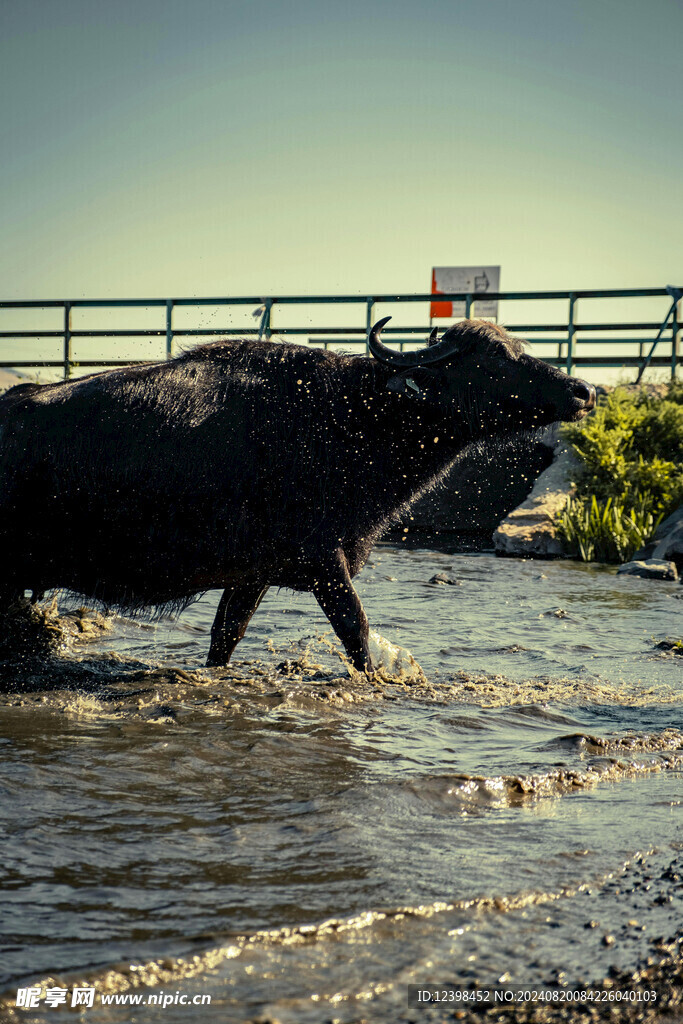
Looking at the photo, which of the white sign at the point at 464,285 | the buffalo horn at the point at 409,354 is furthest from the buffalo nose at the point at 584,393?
the white sign at the point at 464,285

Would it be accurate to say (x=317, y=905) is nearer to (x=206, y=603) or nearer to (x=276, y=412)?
(x=276, y=412)

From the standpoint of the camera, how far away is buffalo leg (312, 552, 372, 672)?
15.6ft

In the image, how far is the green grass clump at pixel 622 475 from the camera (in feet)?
38.0

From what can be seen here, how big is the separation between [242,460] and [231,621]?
103 cm

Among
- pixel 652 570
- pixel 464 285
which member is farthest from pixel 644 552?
pixel 464 285

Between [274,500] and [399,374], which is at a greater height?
[399,374]

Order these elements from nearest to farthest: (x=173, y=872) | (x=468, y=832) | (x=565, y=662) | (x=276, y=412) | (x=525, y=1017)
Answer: (x=525, y=1017)
(x=173, y=872)
(x=468, y=832)
(x=276, y=412)
(x=565, y=662)

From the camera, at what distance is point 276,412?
16.1ft

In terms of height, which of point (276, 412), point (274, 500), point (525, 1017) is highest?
point (276, 412)

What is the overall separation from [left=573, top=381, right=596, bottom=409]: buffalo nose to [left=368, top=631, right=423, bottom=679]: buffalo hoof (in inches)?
67.8

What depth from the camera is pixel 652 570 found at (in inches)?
398

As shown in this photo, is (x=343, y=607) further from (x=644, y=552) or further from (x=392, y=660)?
(x=644, y=552)

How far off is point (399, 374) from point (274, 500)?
3.24 ft

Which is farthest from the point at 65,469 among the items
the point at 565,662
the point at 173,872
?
the point at 565,662
